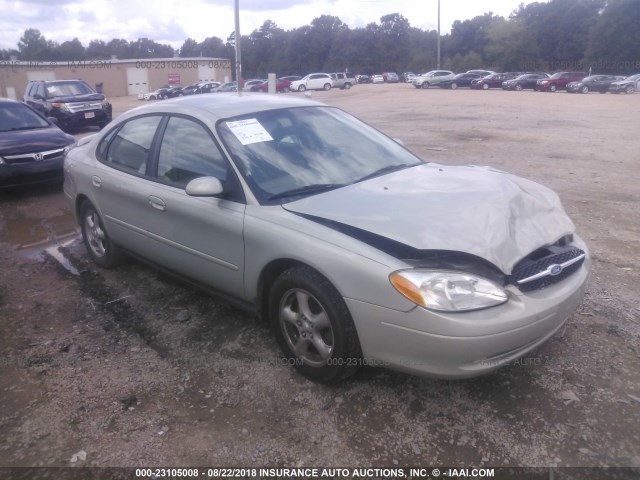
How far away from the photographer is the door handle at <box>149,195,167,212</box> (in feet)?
12.7

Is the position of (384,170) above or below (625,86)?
below

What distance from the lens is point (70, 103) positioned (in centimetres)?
1583

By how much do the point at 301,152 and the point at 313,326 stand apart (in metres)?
1.28

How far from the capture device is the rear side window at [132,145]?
4.18 meters

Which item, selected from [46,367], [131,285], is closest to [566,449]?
[46,367]

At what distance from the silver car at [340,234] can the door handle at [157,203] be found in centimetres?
2

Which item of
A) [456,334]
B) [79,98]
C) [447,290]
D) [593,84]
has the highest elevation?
[593,84]

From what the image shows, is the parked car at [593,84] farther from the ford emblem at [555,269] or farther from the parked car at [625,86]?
the ford emblem at [555,269]

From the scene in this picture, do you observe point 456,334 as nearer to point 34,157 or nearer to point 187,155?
point 187,155

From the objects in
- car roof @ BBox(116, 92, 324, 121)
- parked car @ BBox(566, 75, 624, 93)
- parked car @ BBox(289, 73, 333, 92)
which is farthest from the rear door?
parked car @ BBox(289, 73, 333, 92)

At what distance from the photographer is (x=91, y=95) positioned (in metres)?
16.8

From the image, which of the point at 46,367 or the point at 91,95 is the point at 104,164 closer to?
the point at 46,367

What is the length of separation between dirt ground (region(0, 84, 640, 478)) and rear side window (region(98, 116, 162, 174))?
3.48 feet

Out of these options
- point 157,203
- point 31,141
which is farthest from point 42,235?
point 157,203
